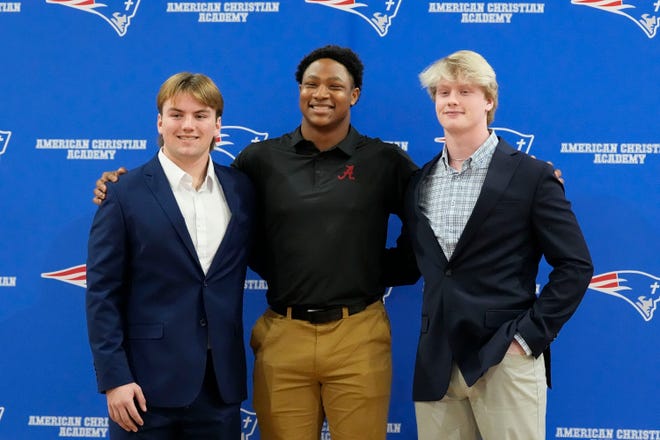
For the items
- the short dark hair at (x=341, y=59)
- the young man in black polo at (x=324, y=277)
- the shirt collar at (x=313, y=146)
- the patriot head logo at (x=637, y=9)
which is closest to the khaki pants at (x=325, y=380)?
the young man in black polo at (x=324, y=277)

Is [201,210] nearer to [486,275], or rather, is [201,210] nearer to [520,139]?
[486,275]

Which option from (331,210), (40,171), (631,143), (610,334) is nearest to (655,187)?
(631,143)

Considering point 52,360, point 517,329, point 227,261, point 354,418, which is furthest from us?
point 52,360

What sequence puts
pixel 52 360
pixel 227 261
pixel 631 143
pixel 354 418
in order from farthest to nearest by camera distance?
pixel 52 360, pixel 631 143, pixel 354 418, pixel 227 261

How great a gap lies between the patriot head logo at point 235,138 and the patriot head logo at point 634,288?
5.53 feet

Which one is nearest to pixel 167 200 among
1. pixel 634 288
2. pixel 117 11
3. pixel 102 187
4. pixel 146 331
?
pixel 102 187

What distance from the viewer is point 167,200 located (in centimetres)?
221

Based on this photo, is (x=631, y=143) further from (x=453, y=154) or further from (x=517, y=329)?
(x=517, y=329)

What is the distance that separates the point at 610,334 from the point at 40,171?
2772mm

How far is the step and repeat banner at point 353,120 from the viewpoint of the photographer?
2.98m

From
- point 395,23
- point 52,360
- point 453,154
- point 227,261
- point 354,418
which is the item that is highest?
point 395,23

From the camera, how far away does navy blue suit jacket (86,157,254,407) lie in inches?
84.3

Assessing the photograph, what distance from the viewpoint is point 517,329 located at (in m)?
2.10

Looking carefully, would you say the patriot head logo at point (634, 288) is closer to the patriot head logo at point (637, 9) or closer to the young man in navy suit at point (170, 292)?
the patriot head logo at point (637, 9)
